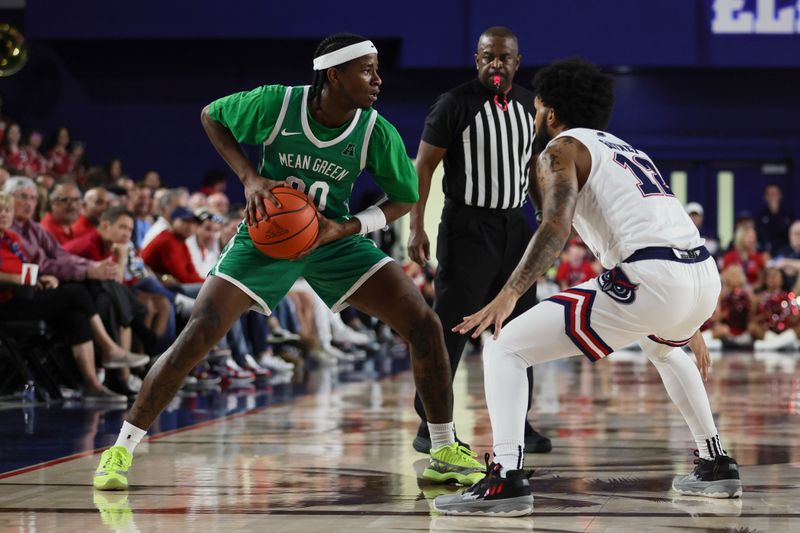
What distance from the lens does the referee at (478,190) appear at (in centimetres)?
586

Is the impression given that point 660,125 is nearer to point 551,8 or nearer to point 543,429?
point 551,8

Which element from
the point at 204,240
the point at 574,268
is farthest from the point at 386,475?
the point at 574,268

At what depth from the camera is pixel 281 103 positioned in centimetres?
497

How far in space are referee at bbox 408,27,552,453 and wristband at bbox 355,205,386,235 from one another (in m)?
0.77

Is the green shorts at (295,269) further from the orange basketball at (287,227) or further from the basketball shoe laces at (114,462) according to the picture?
the basketball shoe laces at (114,462)

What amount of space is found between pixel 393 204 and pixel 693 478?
162 centimetres

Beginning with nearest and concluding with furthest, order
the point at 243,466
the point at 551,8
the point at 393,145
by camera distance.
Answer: the point at 393,145 < the point at 243,466 < the point at 551,8

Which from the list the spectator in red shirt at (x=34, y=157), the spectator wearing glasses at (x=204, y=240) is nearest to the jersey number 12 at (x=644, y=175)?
the spectator wearing glasses at (x=204, y=240)

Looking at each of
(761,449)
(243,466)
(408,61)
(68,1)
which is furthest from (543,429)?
(68,1)

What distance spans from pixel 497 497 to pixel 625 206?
110cm

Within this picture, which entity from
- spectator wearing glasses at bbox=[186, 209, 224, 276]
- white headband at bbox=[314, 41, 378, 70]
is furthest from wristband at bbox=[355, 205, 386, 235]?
spectator wearing glasses at bbox=[186, 209, 224, 276]

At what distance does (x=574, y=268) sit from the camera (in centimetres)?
1560

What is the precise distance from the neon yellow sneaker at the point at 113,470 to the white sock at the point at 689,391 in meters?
2.04

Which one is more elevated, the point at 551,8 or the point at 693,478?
the point at 551,8
